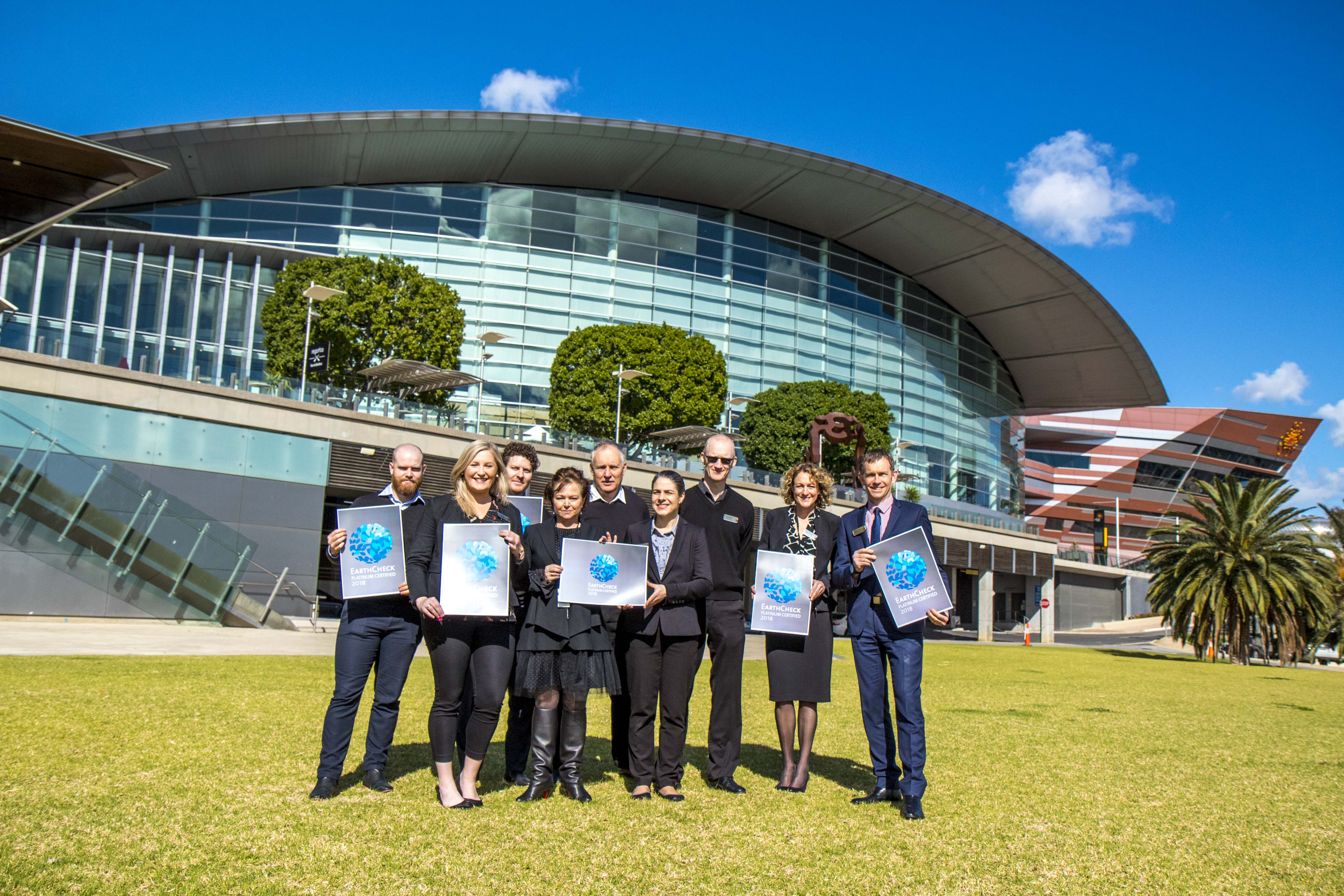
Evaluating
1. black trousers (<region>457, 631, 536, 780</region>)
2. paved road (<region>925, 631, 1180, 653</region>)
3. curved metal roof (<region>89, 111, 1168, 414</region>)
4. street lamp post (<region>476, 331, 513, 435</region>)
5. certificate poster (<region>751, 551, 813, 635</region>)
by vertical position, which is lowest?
paved road (<region>925, 631, 1180, 653</region>)

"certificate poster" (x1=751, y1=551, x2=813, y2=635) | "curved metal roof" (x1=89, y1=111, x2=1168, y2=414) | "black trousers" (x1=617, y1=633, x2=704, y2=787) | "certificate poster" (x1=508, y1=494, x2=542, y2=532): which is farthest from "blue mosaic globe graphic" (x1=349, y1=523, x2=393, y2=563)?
"curved metal roof" (x1=89, y1=111, x2=1168, y2=414)

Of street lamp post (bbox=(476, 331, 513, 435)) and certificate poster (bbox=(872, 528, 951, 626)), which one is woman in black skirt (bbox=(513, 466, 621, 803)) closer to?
certificate poster (bbox=(872, 528, 951, 626))

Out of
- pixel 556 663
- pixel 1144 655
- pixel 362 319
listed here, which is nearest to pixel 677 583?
pixel 556 663

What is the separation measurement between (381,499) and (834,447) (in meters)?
36.6

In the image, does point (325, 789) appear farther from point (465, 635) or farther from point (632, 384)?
point (632, 384)

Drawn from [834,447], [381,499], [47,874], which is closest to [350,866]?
[47,874]

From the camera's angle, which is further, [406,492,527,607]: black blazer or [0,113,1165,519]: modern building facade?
[0,113,1165,519]: modern building facade

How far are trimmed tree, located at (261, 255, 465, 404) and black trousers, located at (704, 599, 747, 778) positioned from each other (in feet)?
90.8

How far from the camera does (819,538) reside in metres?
6.11

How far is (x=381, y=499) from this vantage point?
547 cm

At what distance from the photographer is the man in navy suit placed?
17.9ft

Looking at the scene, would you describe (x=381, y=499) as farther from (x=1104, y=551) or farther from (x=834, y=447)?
(x=1104, y=551)

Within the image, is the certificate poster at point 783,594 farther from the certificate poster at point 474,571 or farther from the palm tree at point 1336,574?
the palm tree at point 1336,574

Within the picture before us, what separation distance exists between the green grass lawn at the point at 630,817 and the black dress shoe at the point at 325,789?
79mm
